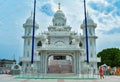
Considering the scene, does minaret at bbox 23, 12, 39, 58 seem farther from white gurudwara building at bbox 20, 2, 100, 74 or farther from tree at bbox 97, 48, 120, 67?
tree at bbox 97, 48, 120, 67

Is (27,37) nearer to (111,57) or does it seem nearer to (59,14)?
(59,14)

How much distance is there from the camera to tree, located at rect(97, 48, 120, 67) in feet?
197

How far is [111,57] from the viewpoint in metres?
61.9

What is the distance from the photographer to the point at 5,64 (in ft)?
326

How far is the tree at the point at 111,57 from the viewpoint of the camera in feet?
197

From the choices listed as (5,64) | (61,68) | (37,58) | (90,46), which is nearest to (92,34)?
(90,46)

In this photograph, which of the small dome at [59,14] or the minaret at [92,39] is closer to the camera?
the minaret at [92,39]

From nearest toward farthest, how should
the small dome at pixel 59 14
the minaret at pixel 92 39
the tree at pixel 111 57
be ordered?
the minaret at pixel 92 39 → the tree at pixel 111 57 → the small dome at pixel 59 14

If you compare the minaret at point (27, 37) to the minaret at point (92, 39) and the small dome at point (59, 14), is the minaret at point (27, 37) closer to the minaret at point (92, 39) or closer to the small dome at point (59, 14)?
the small dome at point (59, 14)

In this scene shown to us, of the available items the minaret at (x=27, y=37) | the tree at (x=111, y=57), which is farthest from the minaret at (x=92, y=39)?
the minaret at (x=27, y=37)

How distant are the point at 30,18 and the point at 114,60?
1042 inches

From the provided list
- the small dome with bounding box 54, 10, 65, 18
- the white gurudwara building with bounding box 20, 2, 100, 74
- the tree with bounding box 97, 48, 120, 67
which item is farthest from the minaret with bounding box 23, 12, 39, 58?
the tree with bounding box 97, 48, 120, 67

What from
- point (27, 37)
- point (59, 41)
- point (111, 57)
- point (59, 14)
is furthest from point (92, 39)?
point (27, 37)

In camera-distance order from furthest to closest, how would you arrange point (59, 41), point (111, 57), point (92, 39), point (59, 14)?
point (59, 14) → point (111, 57) → point (92, 39) → point (59, 41)
